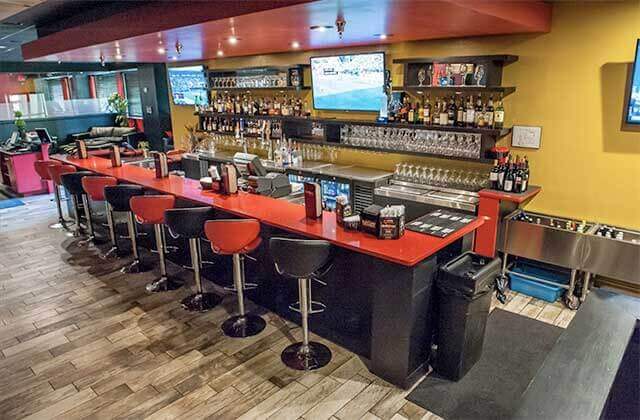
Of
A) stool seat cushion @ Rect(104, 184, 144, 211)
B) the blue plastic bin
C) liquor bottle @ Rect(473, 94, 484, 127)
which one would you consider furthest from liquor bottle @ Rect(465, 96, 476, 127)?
stool seat cushion @ Rect(104, 184, 144, 211)

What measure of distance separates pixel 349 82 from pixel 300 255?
131 inches

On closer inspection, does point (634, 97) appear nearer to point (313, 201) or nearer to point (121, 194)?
point (313, 201)

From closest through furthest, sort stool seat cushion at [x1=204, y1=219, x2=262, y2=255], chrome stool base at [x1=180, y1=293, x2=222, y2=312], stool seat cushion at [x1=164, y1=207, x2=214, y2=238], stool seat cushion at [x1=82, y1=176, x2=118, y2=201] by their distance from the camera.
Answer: stool seat cushion at [x1=204, y1=219, x2=262, y2=255] → stool seat cushion at [x1=164, y1=207, x2=214, y2=238] → chrome stool base at [x1=180, y1=293, x2=222, y2=312] → stool seat cushion at [x1=82, y1=176, x2=118, y2=201]

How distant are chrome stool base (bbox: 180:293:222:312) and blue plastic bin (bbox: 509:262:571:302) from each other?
9.51 ft

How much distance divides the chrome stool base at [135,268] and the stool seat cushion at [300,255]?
2.52m

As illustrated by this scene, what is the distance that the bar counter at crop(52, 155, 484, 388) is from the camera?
2.86 metres

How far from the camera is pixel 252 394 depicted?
2.95 m

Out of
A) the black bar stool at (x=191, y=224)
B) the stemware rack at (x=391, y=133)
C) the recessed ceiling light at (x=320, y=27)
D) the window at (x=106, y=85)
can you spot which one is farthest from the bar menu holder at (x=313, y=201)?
the window at (x=106, y=85)

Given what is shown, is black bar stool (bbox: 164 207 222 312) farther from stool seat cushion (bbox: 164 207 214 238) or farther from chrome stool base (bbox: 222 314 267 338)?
chrome stool base (bbox: 222 314 267 338)

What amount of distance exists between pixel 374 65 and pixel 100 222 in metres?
4.26

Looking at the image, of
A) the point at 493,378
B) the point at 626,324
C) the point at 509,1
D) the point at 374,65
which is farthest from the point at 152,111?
the point at 626,324

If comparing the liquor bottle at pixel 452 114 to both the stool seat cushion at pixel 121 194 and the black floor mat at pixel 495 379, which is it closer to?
the black floor mat at pixel 495 379

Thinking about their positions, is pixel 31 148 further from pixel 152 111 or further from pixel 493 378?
pixel 493 378

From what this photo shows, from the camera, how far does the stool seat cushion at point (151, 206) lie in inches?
164
